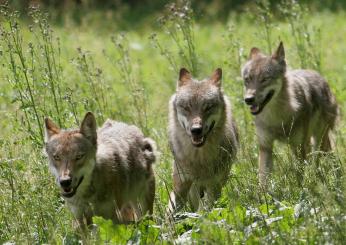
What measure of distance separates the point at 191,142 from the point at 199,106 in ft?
1.31

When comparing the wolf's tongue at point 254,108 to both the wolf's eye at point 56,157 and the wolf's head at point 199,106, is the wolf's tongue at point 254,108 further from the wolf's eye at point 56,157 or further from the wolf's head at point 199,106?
the wolf's eye at point 56,157

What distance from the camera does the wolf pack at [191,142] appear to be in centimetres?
655

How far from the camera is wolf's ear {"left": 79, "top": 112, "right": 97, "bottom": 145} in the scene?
658 centimetres

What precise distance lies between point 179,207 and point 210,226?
2304mm

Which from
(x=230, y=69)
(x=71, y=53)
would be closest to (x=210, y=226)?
(x=230, y=69)

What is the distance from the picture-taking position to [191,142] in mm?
7816

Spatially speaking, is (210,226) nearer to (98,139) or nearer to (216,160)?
(98,139)

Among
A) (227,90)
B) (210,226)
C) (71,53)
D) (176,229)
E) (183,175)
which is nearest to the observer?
(210,226)

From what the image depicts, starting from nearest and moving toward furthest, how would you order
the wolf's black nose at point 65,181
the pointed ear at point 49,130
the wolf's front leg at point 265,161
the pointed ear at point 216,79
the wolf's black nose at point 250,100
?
the wolf's black nose at point 65,181 → the pointed ear at point 49,130 → the wolf's front leg at point 265,161 → the pointed ear at point 216,79 → the wolf's black nose at point 250,100

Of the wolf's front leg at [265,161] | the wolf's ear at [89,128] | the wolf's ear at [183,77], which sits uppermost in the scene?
the wolf's ear at [183,77]

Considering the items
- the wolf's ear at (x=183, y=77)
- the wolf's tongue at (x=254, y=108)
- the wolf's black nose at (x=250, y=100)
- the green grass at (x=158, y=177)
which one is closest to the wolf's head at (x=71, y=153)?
the green grass at (x=158, y=177)

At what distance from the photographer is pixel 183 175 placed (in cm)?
768

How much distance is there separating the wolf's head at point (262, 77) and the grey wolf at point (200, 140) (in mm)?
1034

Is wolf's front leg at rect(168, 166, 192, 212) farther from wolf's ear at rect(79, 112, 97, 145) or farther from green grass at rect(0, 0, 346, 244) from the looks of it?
wolf's ear at rect(79, 112, 97, 145)
